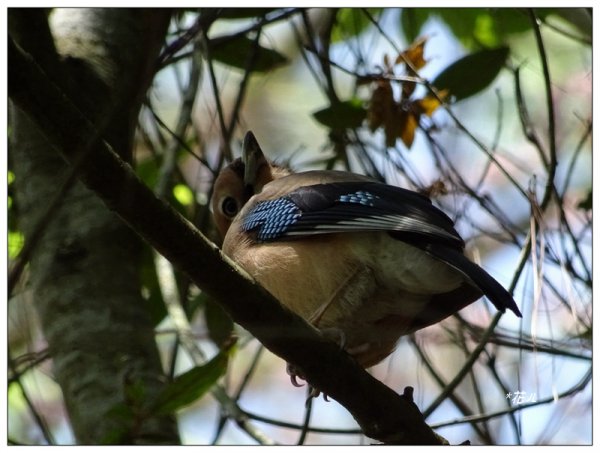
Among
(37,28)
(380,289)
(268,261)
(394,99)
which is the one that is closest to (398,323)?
(380,289)

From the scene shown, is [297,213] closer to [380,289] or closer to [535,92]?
[380,289]

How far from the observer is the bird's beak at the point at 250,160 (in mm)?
5016

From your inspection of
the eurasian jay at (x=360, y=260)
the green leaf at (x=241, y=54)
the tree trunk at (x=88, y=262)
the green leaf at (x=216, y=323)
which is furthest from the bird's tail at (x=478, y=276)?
the green leaf at (x=241, y=54)

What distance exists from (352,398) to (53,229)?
65.8 inches

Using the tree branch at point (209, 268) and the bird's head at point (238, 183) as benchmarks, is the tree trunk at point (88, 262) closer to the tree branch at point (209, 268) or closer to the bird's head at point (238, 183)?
the tree branch at point (209, 268)

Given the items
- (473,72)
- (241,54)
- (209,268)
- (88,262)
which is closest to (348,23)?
(241,54)

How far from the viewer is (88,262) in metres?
4.14

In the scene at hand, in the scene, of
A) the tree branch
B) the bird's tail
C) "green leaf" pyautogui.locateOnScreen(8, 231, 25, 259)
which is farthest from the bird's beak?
the tree branch

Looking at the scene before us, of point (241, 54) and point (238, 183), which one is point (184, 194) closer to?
point (238, 183)

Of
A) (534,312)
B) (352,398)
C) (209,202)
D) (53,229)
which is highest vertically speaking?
(209,202)

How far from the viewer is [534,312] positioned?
11.4 feet

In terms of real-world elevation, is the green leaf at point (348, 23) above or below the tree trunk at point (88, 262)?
above

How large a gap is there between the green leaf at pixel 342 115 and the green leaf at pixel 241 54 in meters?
0.60

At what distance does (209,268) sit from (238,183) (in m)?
2.19
